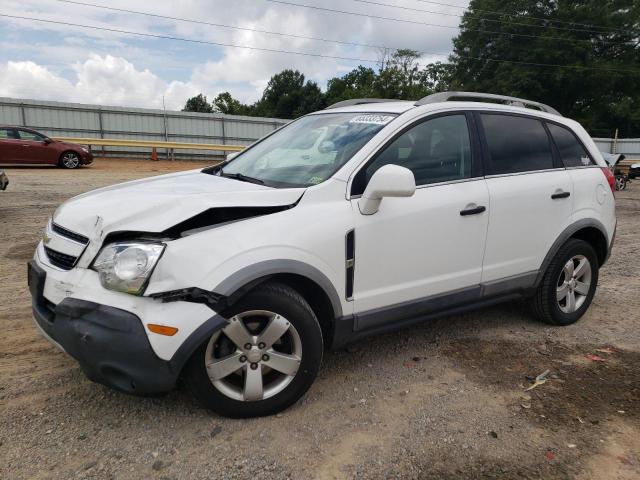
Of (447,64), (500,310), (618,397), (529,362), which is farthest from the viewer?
(447,64)

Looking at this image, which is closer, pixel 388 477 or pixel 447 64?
pixel 388 477

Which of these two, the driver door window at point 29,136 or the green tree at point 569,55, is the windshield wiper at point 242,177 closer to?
the driver door window at point 29,136

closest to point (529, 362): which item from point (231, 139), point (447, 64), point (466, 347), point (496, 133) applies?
point (466, 347)

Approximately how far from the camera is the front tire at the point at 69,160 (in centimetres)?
1817

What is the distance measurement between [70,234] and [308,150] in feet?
5.21

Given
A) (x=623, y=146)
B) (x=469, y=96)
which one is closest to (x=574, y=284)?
(x=469, y=96)

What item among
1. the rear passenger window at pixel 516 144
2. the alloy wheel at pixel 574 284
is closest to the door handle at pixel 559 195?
the rear passenger window at pixel 516 144

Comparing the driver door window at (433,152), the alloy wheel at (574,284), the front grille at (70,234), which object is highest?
the driver door window at (433,152)

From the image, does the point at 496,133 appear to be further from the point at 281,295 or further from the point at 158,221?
the point at 158,221

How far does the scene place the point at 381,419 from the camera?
9.62 ft

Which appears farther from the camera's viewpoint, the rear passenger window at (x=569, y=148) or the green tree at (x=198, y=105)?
the green tree at (x=198, y=105)

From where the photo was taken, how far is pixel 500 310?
15.9ft

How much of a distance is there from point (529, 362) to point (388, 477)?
5.76 ft

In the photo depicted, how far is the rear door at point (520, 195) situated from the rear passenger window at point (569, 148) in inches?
4.0
